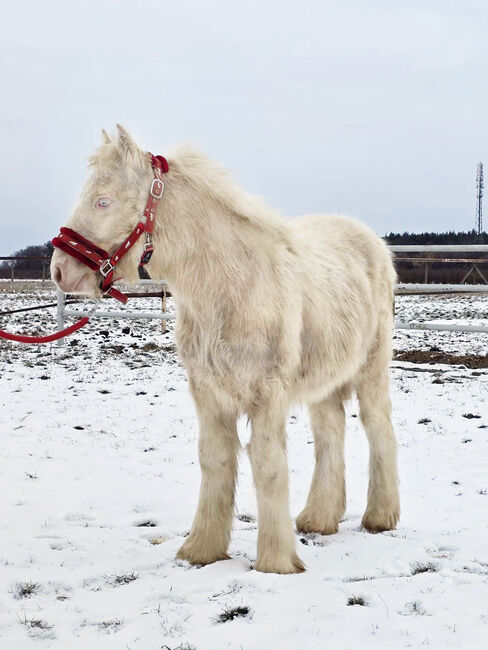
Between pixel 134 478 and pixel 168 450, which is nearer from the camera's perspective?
pixel 134 478

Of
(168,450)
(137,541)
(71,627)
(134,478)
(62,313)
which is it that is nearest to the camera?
(71,627)

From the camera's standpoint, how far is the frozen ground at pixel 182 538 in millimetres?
2570

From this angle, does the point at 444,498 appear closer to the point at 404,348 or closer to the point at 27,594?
the point at 27,594

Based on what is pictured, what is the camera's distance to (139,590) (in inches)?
117

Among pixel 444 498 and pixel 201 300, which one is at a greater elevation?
pixel 201 300

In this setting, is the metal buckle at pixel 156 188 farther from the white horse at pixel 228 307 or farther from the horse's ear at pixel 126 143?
the horse's ear at pixel 126 143

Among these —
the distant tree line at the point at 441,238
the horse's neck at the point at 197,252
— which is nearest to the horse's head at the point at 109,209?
the horse's neck at the point at 197,252

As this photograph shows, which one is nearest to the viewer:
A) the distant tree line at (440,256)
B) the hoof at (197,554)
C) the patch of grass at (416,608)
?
the patch of grass at (416,608)

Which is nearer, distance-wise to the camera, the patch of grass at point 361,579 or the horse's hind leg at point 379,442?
the patch of grass at point 361,579

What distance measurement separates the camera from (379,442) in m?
4.12

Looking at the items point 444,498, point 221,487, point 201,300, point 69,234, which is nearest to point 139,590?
point 221,487

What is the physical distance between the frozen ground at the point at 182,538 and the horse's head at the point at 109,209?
148 centimetres

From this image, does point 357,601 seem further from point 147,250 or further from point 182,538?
point 147,250

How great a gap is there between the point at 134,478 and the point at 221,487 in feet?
5.05
